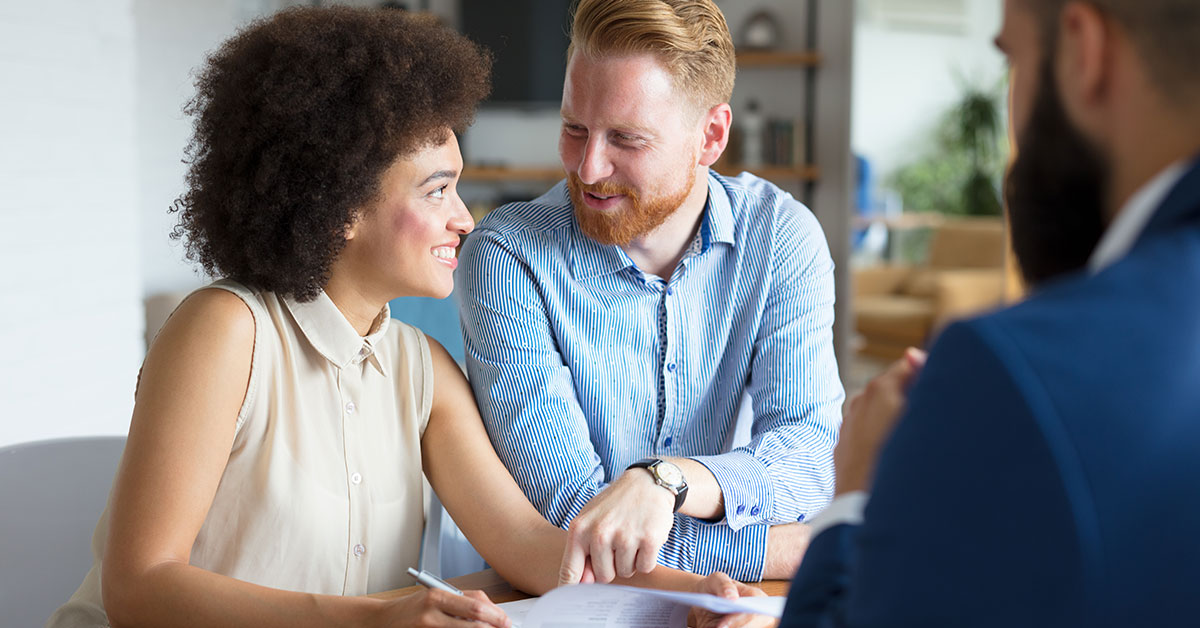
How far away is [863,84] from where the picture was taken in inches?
349

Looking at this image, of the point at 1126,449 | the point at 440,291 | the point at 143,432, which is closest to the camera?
the point at 1126,449

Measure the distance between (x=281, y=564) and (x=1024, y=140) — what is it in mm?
1015

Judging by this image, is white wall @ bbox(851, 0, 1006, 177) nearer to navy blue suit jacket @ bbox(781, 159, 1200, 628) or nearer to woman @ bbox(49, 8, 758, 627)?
woman @ bbox(49, 8, 758, 627)

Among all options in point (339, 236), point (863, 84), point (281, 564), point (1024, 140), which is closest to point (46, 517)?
point (281, 564)

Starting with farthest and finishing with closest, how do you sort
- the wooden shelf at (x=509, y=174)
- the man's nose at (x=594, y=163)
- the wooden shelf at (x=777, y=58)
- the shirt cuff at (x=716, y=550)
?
the wooden shelf at (x=509, y=174), the wooden shelf at (x=777, y=58), the man's nose at (x=594, y=163), the shirt cuff at (x=716, y=550)

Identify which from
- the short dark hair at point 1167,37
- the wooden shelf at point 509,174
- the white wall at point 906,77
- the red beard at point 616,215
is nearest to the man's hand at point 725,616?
the red beard at point 616,215

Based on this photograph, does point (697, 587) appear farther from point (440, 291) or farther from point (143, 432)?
point (143, 432)

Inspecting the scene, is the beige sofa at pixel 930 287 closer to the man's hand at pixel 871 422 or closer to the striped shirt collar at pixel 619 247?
the striped shirt collar at pixel 619 247

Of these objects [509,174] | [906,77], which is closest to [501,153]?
[509,174]

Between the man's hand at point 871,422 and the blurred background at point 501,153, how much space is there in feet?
0.43

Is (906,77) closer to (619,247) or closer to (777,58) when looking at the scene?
(777,58)

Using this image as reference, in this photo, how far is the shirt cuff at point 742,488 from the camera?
1.36 m

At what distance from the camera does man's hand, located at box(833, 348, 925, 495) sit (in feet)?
2.55

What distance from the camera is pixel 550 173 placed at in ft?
20.0
